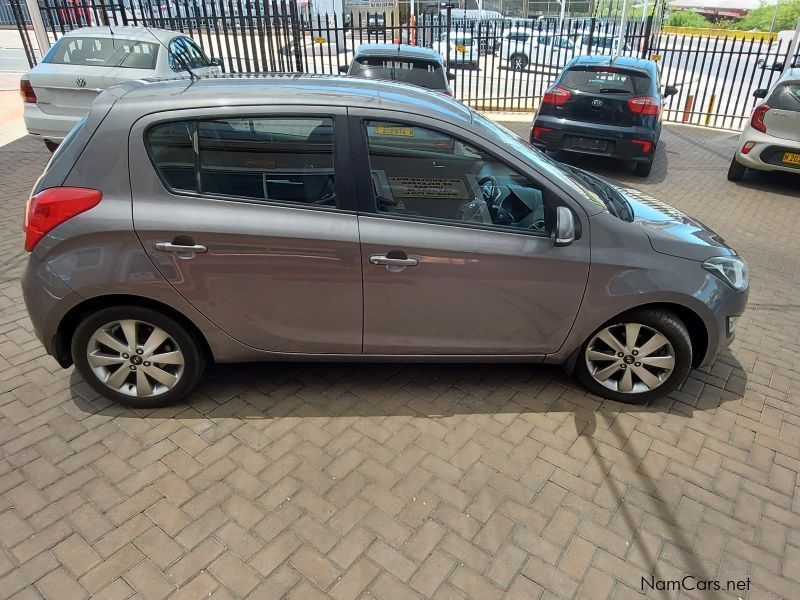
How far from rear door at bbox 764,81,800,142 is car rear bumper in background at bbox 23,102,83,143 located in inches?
361

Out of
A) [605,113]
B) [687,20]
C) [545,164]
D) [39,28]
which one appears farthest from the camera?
[687,20]

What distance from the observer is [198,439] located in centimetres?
301

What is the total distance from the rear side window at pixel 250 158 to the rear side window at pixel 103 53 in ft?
18.2

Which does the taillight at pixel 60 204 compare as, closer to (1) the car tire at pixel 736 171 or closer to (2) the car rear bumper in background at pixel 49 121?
(2) the car rear bumper in background at pixel 49 121

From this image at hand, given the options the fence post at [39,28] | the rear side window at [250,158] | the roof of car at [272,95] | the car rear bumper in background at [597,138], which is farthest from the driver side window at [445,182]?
the fence post at [39,28]

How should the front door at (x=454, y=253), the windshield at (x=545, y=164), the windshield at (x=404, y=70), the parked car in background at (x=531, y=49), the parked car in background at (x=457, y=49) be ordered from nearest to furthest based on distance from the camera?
1. the front door at (x=454, y=253)
2. the windshield at (x=545, y=164)
3. the windshield at (x=404, y=70)
4. the parked car in background at (x=457, y=49)
5. the parked car in background at (x=531, y=49)

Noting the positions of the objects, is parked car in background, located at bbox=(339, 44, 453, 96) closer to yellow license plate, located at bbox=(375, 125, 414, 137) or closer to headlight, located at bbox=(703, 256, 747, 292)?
yellow license plate, located at bbox=(375, 125, 414, 137)

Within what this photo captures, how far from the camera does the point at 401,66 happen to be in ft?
26.3

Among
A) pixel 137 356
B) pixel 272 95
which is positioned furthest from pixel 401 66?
pixel 137 356

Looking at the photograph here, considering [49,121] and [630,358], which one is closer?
[630,358]

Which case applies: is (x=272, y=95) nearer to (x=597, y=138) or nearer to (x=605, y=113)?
(x=597, y=138)

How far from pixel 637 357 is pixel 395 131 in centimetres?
195

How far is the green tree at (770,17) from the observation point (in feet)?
145

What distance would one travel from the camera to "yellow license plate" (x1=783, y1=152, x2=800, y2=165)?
7.36 meters
